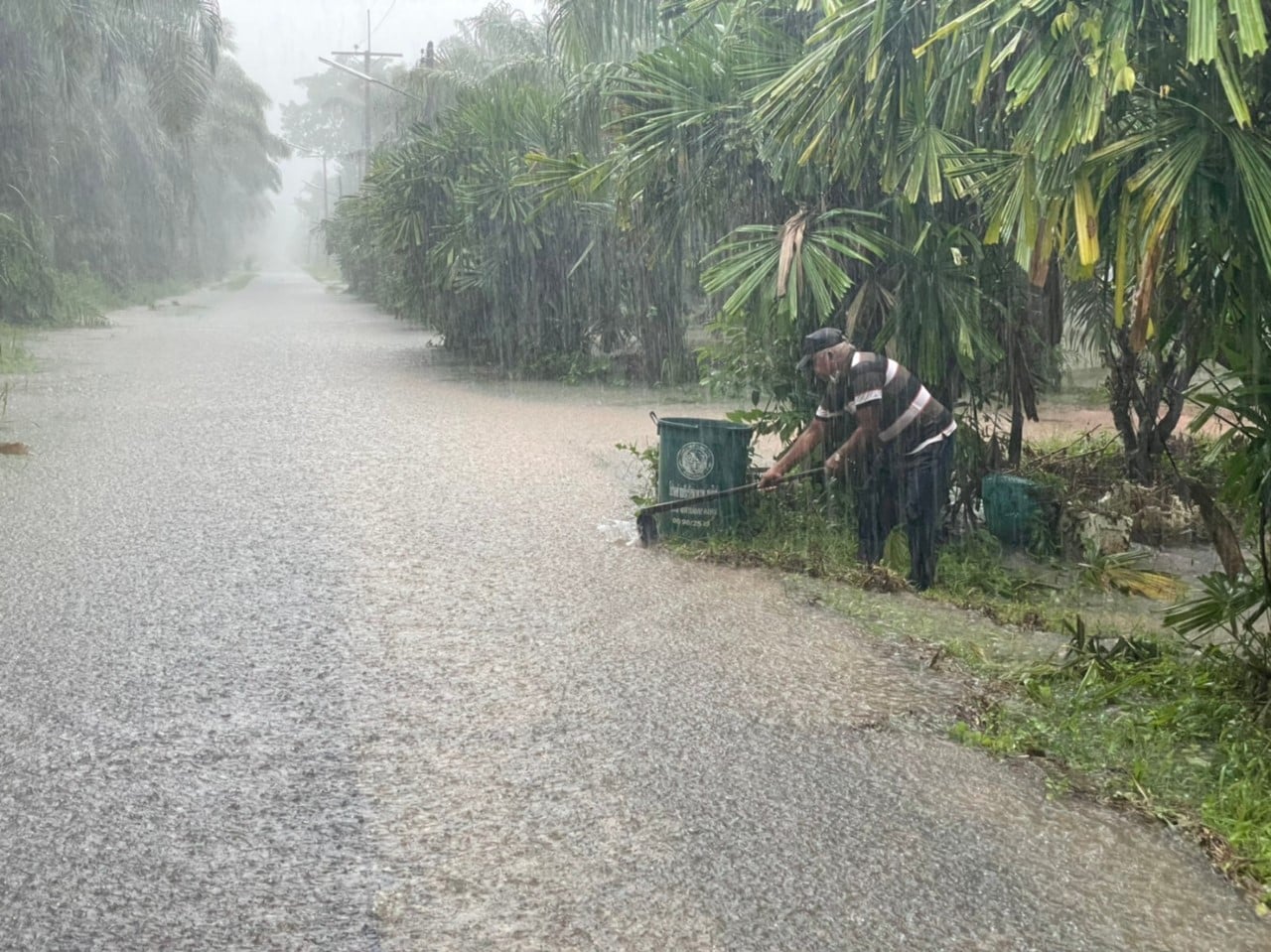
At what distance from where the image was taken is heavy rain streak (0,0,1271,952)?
3.58m

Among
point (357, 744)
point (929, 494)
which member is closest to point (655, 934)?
point (357, 744)

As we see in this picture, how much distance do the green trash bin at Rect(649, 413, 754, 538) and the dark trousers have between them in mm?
743

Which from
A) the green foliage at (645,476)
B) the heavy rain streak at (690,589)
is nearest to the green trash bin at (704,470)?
the heavy rain streak at (690,589)

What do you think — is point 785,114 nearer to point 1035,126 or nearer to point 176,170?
point 1035,126

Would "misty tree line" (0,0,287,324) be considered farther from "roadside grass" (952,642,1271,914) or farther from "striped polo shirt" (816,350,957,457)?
"roadside grass" (952,642,1271,914)

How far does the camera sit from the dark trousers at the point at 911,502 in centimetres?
720

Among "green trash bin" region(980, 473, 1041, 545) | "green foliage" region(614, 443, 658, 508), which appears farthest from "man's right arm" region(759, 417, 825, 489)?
"green trash bin" region(980, 473, 1041, 545)

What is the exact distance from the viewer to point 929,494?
23.6ft

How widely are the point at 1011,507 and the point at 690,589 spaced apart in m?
2.79

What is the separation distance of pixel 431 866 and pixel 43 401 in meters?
12.0

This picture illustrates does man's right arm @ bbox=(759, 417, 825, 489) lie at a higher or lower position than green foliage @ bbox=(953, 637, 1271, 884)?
higher

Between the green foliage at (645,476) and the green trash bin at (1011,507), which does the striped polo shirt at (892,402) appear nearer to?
the green trash bin at (1011,507)

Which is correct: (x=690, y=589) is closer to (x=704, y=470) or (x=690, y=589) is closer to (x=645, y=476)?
(x=704, y=470)

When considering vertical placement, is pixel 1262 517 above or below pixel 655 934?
above
